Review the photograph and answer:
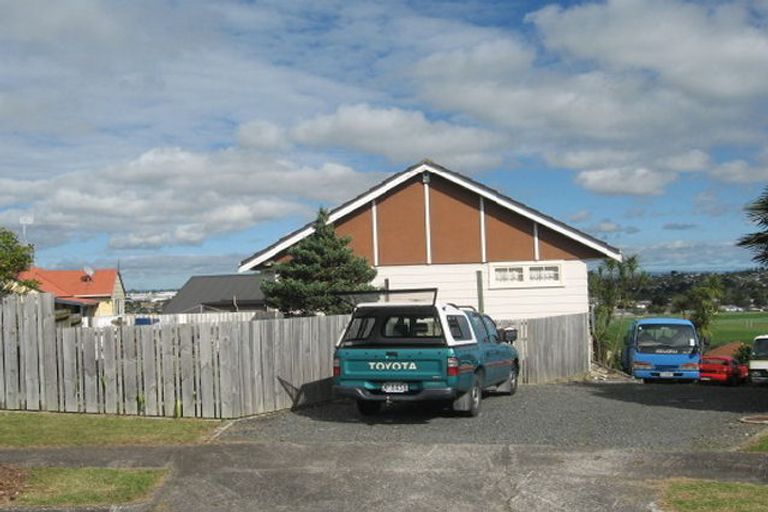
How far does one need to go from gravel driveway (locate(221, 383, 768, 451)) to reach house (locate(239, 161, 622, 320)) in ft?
28.2

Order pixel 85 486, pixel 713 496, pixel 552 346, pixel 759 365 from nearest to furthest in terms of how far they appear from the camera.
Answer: pixel 713 496 < pixel 85 486 < pixel 552 346 < pixel 759 365

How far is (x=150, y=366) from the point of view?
1333 cm

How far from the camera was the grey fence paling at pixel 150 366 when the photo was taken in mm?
13188

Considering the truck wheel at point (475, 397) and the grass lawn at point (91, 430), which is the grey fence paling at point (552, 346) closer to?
the truck wheel at point (475, 397)

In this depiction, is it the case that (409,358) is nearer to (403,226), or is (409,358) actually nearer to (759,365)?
(403,226)

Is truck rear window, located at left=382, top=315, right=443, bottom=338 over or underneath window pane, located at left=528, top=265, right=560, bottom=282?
underneath

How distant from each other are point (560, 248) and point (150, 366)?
14.7m

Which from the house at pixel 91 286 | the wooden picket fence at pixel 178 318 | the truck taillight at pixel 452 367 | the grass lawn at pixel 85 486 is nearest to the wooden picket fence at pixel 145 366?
the truck taillight at pixel 452 367

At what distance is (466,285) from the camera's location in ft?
83.0

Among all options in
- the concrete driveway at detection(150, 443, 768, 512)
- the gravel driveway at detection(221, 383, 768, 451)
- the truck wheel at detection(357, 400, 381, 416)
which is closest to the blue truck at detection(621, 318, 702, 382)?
the gravel driveway at detection(221, 383, 768, 451)

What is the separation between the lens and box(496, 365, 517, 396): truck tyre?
55.9 ft

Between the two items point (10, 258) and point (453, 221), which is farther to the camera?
point (453, 221)

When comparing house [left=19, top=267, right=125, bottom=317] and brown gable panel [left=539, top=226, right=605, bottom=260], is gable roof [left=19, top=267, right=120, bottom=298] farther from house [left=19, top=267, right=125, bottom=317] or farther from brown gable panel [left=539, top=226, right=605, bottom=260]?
brown gable panel [left=539, top=226, right=605, bottom=260]

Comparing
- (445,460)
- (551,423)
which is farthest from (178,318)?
(445,460)
